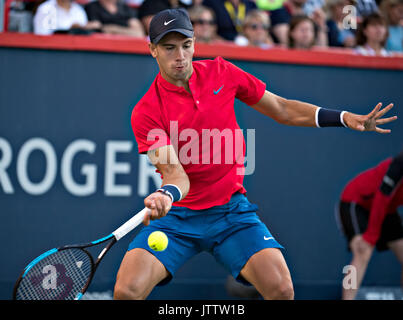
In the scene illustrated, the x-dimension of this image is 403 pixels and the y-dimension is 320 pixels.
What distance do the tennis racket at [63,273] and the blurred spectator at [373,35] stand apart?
4.05 m

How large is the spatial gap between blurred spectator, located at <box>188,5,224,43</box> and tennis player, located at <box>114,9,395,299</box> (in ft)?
8.23

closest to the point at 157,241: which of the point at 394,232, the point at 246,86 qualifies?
the point at 246,86

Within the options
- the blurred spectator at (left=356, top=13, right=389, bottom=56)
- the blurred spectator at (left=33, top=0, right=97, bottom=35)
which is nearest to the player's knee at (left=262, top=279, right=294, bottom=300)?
the blurred spectator at (left=33, top=0, right=97, bottom=35)

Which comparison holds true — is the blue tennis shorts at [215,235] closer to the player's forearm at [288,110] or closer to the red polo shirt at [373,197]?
the player's forearm at [288,110]

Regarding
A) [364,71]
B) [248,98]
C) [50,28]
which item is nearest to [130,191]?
[50,28]

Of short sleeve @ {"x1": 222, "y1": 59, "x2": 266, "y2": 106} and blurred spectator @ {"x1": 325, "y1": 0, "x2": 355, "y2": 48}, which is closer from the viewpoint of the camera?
short sleeve @ {"x1": 222, "y1": 59, "x2": 266, "y2": 106}

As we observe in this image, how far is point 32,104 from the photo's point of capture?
230 inches

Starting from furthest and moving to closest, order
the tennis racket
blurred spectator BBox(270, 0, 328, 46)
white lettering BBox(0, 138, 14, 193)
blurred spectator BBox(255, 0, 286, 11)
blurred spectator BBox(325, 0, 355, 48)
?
blurred spectator BBox(255, 0, 286, 11) < blurred spectator BBox(325, 0, 355, 48) < blurred spectator BBox(270, 0, 328, 46) < white lettering BBox(0, 138, 14, 193) < the tennis racket

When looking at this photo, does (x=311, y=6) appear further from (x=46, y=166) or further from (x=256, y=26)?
(x=46, y=166)

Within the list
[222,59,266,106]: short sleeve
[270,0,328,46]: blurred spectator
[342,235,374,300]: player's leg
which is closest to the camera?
[222,59,266,106]: short sleeve

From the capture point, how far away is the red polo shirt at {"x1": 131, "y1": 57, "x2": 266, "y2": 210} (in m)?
3.83

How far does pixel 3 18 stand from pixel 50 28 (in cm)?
46

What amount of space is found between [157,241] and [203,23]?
354cm

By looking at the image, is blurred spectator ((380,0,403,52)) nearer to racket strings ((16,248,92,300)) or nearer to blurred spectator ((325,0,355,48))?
blurred spectator ((325,0,355,48))
